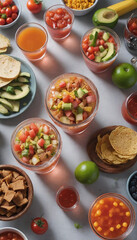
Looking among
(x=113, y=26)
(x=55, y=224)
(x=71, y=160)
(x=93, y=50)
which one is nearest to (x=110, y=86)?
(x=93, y=50)

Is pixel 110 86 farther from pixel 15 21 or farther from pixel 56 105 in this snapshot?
pixel 15 21

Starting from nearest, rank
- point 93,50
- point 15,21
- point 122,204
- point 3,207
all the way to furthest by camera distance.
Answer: point 3,207 < point 122,204 < point 93,50 < point 15,21

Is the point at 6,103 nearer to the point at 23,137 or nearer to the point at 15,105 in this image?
the point at 15,105

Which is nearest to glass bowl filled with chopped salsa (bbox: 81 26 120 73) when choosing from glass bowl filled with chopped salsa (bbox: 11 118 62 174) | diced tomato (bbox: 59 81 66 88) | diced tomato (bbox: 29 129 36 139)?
diced tomato (bbox: 59 81 66 88)

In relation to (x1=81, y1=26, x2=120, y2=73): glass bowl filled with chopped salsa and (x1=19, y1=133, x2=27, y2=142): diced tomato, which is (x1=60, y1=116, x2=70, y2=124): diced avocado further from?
(x1=81, y1=26, x2=120, y2=73): glass bowl filled with chopped salsa

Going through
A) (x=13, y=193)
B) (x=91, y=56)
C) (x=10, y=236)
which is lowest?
(x=10, y=236)

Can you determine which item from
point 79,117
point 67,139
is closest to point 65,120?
point 79,117
